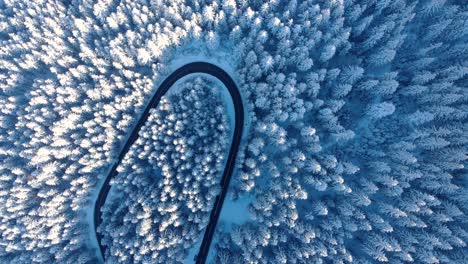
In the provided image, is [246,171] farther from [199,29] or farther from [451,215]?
[451,215]

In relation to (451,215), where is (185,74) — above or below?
above

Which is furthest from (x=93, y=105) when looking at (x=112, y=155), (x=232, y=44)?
(x=232, y=44)

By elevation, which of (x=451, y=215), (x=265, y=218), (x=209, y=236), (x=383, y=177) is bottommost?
(x=209, y=236)

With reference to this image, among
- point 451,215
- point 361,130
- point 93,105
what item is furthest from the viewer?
point 93,105

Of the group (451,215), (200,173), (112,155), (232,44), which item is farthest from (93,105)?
(451,215)

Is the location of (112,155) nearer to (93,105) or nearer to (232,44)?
(93,105)

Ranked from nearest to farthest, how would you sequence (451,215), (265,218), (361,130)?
1. (451,215)
2. (265,218)
3. (361,130)

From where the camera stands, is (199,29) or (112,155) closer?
(199,29)
